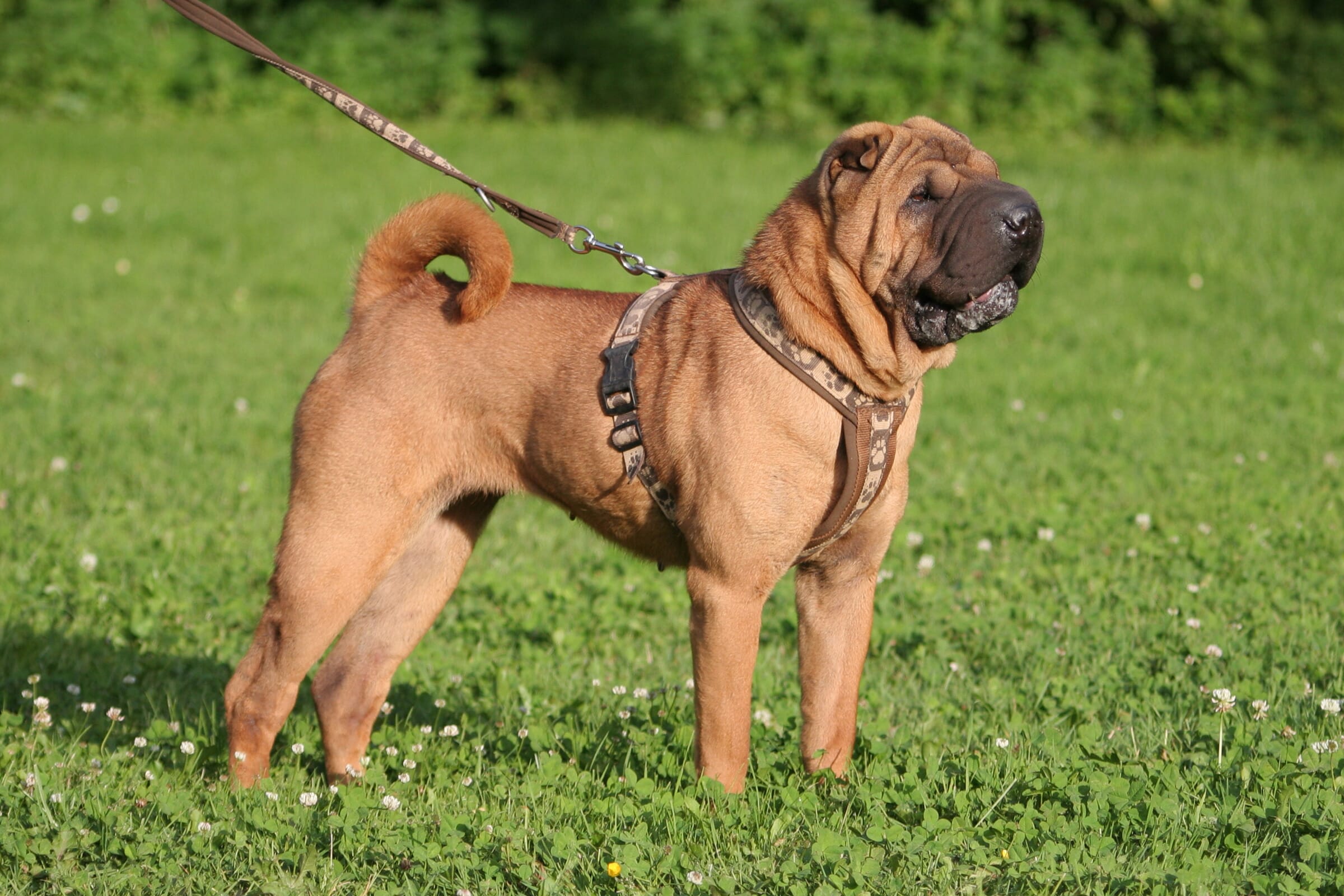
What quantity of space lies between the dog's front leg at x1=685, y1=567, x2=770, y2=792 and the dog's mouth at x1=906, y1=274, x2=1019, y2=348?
Answer: 2.67 ft

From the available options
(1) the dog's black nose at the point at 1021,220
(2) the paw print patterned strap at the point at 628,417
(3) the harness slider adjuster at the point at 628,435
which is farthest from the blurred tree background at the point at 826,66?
(1) the dog's black nose at the point at 1021,220

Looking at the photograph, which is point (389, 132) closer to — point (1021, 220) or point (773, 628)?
point (1021, 220)

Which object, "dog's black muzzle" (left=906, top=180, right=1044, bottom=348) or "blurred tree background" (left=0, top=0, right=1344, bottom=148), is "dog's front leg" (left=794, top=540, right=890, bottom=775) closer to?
"dog's black muzzle" (left=906, top=180, right=1044, bottom=348)

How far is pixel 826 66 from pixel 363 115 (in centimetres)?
1439

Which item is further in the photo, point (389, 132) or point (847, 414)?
point (389, 132)

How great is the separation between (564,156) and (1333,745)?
1280cm

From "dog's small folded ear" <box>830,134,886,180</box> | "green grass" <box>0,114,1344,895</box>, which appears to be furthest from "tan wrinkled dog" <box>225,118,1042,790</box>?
"green grass" <box>0,114,1344,895</box>

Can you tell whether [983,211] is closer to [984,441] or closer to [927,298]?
[927,298]

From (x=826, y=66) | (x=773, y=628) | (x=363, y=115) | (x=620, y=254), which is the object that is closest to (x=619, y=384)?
(x=620, y=254)

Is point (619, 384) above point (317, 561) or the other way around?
above

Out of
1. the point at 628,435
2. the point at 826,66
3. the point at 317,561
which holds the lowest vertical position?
the point at 826,66

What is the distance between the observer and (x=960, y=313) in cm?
352

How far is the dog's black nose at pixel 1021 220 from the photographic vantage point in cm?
336

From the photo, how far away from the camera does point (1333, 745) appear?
3.90 meters
